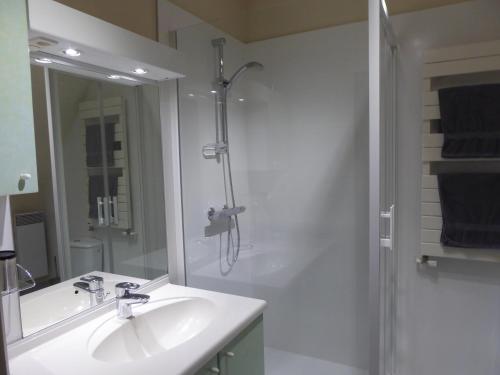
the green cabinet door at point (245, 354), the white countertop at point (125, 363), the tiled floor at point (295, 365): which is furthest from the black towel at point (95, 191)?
the tiled floor at point (295, 365)

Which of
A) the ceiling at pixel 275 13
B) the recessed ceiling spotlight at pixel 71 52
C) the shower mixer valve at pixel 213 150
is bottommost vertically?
the shower mixer valve at pixel 213 150

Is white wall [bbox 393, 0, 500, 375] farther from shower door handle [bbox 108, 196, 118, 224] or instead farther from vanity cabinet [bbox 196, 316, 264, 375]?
shower door handle [bbox 108, 196, 118, 224]

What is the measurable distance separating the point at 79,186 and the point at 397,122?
173cm

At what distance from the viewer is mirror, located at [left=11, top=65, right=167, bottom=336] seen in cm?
136

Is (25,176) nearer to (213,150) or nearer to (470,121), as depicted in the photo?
(213,150)

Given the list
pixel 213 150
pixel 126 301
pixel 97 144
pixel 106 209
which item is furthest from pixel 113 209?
pixel 213 150

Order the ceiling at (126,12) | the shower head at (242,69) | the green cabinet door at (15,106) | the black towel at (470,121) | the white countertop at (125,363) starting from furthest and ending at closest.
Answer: the shower head at (242,69) → the black towel at (470,121) → the ceiling at (126,12) → the white countertop at (125,363) → the green cabinet door at (15,106)

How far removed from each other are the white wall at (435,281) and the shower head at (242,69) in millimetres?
837

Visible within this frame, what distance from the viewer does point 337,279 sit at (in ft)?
7.54

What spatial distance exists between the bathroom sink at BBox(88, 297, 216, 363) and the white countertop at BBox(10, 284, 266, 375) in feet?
0.13

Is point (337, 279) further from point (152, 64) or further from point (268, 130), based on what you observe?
point (152, 64)

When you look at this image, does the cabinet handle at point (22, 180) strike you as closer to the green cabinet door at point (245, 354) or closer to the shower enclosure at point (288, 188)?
the green cabinet door at point (245, 354)

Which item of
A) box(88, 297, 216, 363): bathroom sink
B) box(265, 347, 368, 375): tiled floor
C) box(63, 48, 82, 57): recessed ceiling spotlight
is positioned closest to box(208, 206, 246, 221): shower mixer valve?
box(88, 297, 216, 363): bathroom sink

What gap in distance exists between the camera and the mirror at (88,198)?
53.5 inches
